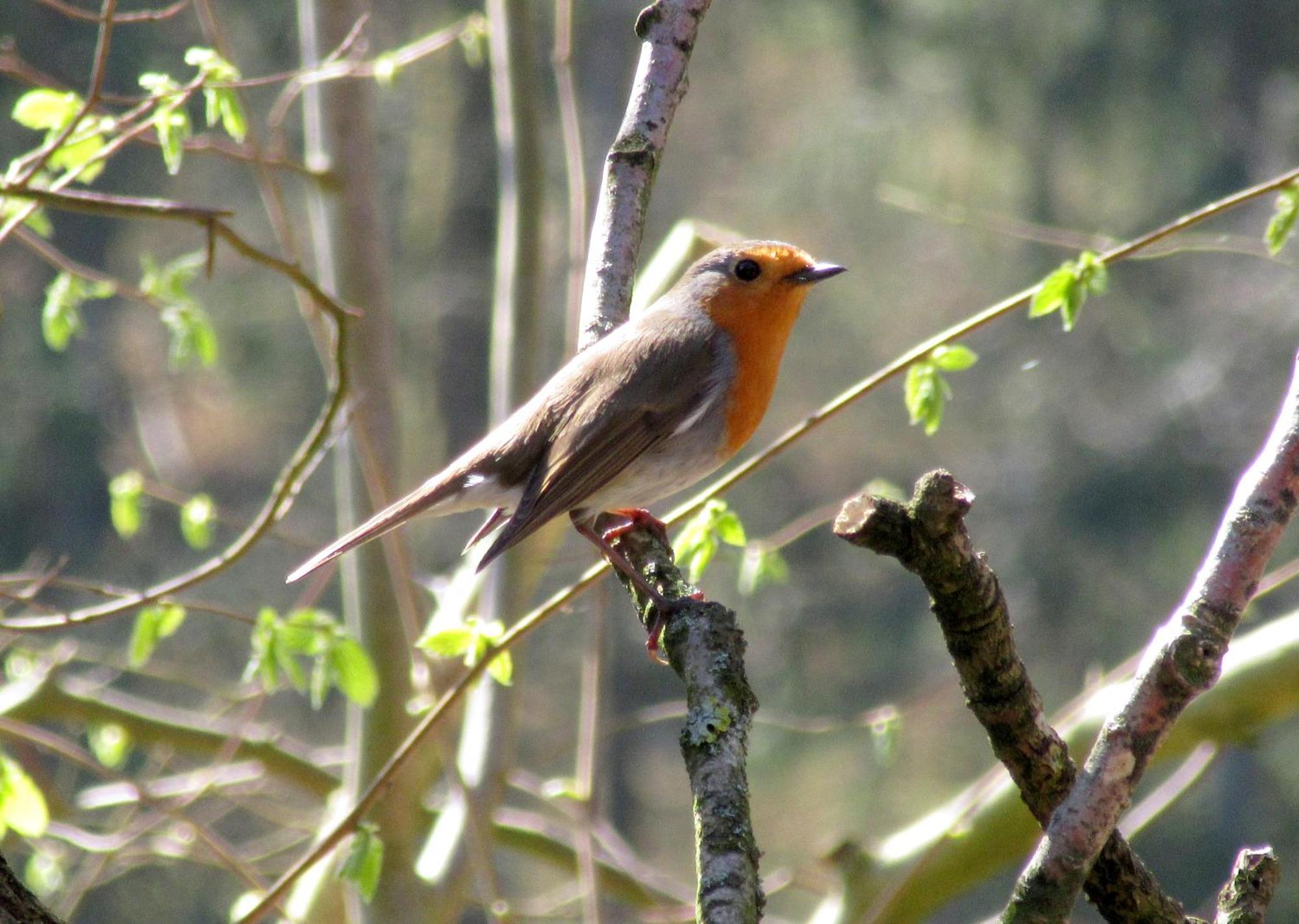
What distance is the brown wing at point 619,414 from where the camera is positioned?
10.8ft

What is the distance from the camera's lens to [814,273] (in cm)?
379

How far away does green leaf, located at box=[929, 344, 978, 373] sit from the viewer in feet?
9.10

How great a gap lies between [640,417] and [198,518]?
1.17 metres

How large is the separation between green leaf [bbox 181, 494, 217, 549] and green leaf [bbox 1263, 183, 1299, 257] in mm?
2579

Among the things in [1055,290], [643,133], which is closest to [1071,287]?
[1055,290]

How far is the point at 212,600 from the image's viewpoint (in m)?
14.2

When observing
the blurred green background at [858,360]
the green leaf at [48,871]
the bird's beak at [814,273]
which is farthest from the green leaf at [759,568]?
the blurred green background at [858,360]

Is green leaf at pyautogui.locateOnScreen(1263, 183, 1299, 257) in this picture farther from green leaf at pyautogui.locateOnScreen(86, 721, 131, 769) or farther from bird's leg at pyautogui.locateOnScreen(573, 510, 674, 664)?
green leaf at pyautogui.locateOnScreen(86, 721, 131, 769)

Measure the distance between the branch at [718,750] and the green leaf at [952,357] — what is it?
76 cm

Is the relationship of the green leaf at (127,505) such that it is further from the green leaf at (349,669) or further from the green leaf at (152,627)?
the green leaf at (349,669)

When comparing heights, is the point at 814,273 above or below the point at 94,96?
above

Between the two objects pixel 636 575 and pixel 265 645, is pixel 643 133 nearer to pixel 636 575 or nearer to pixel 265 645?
pixel 636 575

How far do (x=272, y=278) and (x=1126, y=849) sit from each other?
609 inches

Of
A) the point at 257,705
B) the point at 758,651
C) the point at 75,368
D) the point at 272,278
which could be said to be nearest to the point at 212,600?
the point at 75,368
